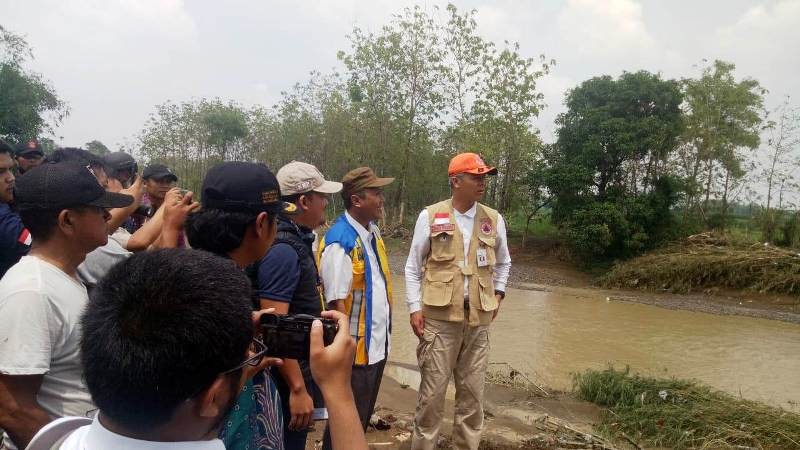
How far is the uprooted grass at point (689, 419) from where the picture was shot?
3.76 metres

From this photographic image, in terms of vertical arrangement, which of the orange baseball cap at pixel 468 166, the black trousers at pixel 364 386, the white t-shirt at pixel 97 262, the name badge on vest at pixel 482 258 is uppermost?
the orange baseball cap at pixel 468 166

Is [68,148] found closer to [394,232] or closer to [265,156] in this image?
[394,232]

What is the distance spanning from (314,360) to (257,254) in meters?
0.67

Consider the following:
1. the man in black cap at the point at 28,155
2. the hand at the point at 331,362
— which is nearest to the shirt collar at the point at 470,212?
the hand at the point at 331,362

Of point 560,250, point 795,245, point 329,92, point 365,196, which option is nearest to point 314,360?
point 365,196

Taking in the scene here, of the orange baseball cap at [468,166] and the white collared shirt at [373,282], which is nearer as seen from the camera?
the white collared shirt at [373,282]

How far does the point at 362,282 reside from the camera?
2811mm

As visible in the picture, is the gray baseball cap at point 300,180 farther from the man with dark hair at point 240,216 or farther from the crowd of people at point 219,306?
the man with dark hair at point 240,216

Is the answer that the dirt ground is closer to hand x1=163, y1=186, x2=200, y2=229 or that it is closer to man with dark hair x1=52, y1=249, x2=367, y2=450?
hand x1=163, y1=186, x2=200, y2=229

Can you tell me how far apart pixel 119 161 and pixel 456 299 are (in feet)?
8.95

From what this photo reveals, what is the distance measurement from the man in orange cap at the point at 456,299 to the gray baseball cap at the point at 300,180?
98 cm

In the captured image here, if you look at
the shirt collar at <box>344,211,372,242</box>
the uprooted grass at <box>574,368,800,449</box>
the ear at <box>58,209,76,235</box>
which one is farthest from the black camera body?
the uprooted grass at <box>574,368,800,449</box>

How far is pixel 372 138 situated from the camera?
2222 cm

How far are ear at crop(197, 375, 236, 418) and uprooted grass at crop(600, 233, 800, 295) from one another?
45.9 feet
